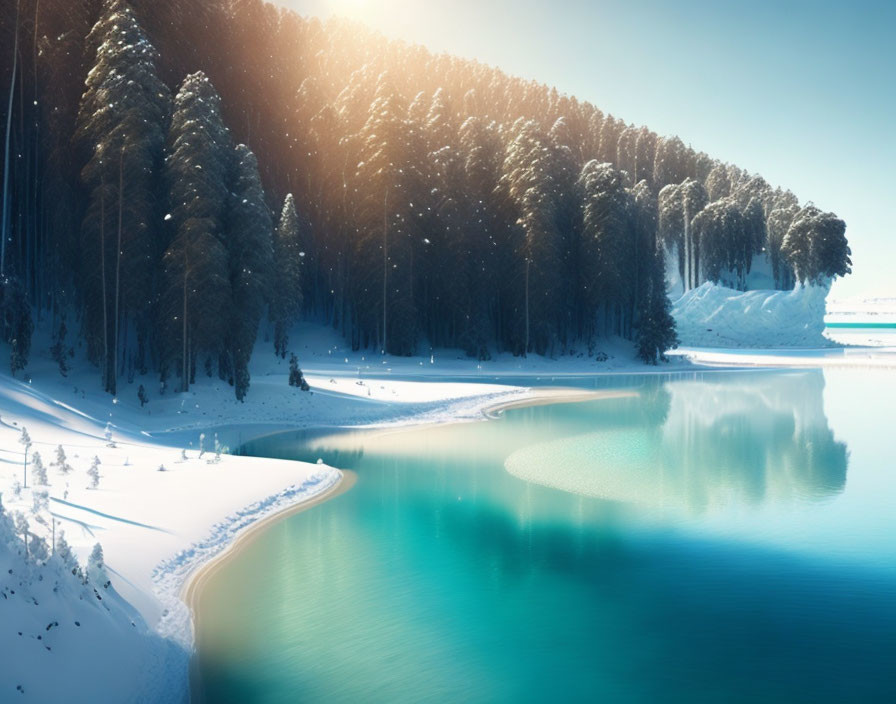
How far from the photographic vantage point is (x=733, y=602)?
11289mm

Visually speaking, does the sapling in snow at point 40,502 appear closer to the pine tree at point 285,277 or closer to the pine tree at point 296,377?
the pine tree at point 296,377

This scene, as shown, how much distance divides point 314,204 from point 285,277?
15.3 meters

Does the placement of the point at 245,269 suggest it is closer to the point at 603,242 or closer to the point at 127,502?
the point at 127,502

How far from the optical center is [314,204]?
61.5 m

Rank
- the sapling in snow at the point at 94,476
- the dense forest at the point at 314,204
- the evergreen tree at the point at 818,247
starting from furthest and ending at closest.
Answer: the evergreen tree at the point at 818,247
the dense forest at the point at 314,204
the sapling in snow at the point at 94,476

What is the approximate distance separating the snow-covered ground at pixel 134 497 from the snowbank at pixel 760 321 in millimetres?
46299

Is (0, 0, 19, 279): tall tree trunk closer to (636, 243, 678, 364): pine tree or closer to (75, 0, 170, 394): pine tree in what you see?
(75, 0, 170, 394): pine tree

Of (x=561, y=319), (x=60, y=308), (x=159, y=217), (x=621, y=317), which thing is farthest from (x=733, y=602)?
(x=621, y=317)

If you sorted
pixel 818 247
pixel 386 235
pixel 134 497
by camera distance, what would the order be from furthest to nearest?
1. pixel 818 247
2. pixel 386 235
3. pixel 134 497

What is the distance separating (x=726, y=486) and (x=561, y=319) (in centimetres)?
3850

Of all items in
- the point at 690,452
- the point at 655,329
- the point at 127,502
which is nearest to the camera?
the point at 127,502

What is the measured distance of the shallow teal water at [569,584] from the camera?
896cm

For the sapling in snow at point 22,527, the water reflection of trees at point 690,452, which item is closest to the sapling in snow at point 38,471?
the sapling in snow at point 22,527

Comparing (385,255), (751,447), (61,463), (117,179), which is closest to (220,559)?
(61,463)
